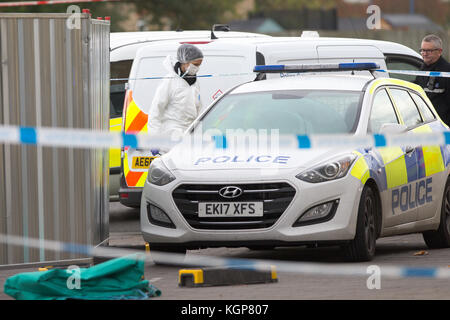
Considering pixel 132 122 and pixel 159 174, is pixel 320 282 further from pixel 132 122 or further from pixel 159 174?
pixel 132 122

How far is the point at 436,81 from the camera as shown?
13.5 metres

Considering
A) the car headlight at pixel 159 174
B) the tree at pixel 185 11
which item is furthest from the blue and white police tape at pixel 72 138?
the tree at pixel 185 11

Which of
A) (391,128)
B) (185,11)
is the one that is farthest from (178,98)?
(185,11)

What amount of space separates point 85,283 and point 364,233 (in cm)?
270

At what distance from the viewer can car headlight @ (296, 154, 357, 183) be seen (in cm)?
941

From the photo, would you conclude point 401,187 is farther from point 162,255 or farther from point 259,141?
point 162,255

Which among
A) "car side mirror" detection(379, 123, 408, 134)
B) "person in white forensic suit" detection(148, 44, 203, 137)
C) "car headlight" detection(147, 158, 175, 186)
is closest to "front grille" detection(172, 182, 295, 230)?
"car headlight" detection(147, 158, 175, 186)

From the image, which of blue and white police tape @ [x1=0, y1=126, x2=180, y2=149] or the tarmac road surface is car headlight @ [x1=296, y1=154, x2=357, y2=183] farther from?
blue and white police tape @ [x1=0, y1=126, x2=180, y2=149]

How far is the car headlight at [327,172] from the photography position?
30.9 feet

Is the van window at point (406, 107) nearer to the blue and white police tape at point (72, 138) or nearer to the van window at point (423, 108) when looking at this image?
the van window at point (423, 108)

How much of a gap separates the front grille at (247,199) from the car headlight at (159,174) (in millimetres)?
268
